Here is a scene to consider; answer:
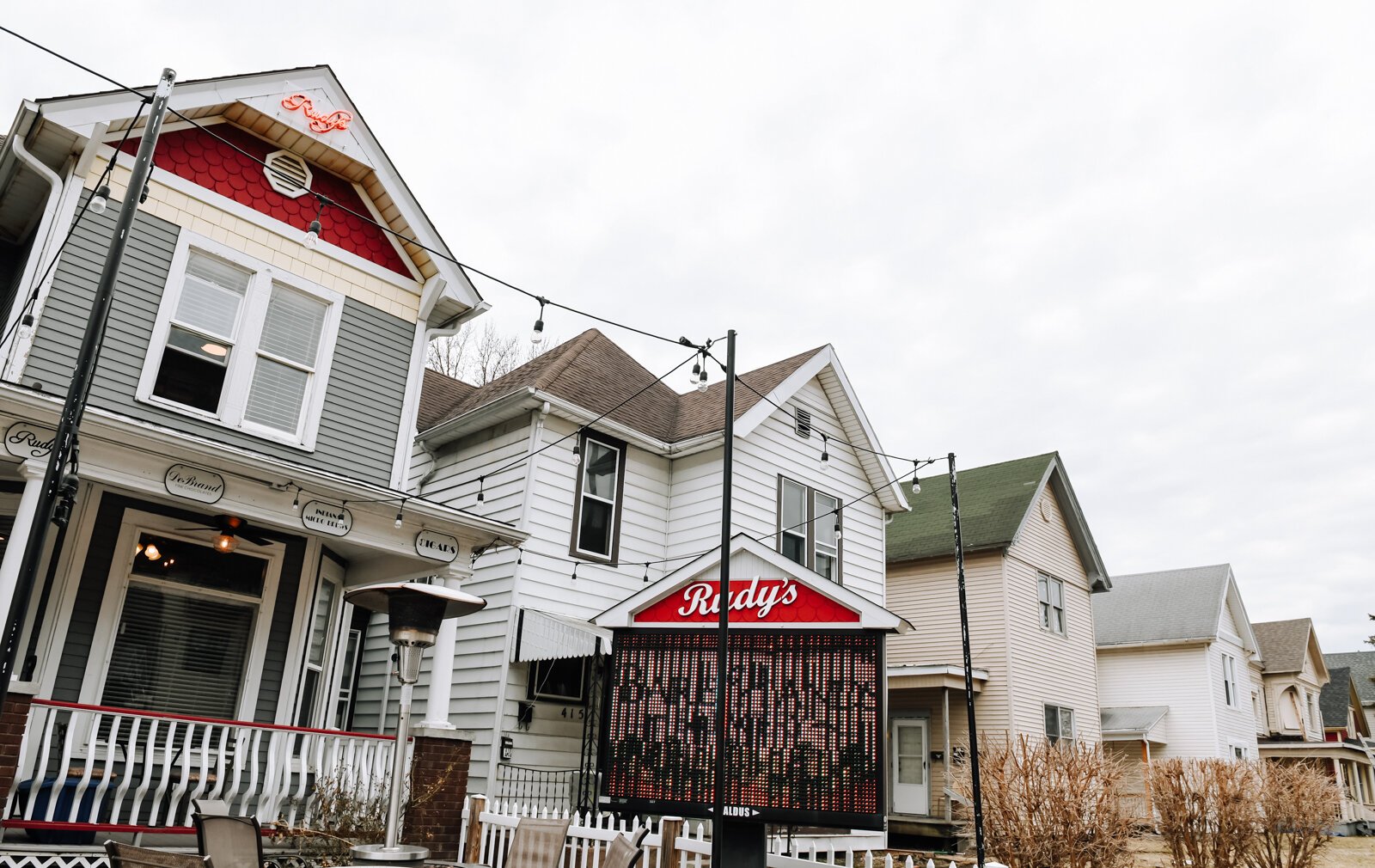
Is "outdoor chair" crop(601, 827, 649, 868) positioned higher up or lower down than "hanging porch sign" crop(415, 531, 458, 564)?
lower down

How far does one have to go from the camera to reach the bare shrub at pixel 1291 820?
13148mm

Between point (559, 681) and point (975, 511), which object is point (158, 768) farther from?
point (975, 511)

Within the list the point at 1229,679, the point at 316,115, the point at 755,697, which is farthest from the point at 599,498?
the point at 1229,679

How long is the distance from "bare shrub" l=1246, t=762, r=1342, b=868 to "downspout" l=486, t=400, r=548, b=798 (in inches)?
412

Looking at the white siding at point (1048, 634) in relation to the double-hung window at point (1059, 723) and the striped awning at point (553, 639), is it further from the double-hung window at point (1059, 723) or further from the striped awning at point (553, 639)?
the striped awning at point (553, 639)

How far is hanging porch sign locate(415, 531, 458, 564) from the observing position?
976 cm

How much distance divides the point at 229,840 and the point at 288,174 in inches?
299

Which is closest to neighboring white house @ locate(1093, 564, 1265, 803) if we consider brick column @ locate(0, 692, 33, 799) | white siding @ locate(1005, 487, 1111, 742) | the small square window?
white siding @ locate(1005, 487, 1111, 742)

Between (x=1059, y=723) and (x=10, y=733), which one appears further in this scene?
(x=1059, y=723)

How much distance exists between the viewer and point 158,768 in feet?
28.9

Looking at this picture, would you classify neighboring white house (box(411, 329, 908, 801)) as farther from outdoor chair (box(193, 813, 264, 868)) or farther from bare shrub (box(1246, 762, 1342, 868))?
bare shrub (box(1246, 762, 1342, 868))

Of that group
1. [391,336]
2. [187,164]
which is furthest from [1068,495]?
[187,164]

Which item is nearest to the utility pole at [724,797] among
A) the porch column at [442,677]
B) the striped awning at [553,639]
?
the porch column at [442,677]

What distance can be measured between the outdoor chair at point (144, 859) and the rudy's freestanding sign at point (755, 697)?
12.8 feet
